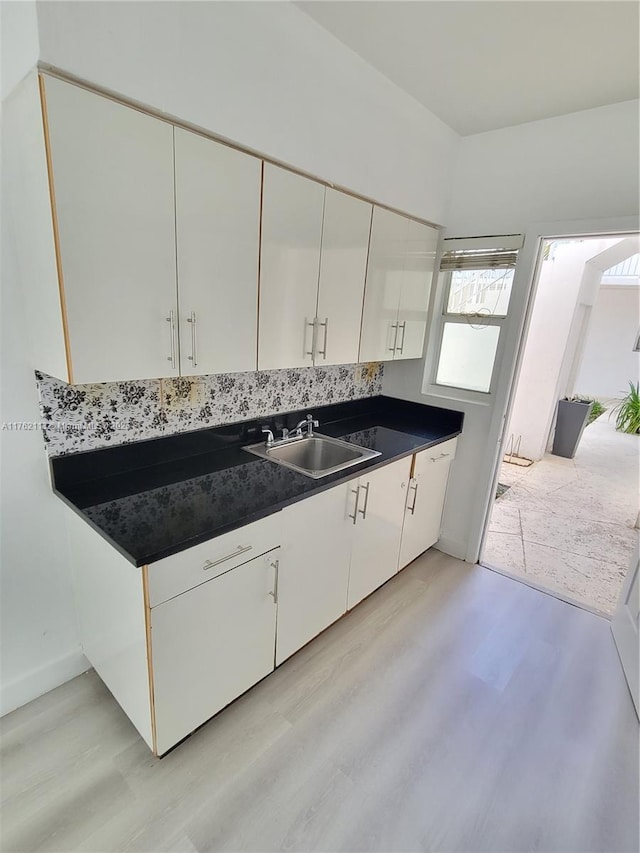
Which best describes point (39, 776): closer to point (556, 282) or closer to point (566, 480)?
point (566, 480)

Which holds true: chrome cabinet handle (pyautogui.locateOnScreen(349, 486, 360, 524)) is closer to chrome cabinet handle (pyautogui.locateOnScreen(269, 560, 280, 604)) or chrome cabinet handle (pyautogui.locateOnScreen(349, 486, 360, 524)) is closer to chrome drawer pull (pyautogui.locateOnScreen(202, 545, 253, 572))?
chrome cabinet handle (pyautogui.locateOnScreen(269, 560, 280, 604))

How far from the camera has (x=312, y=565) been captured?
5.68ft

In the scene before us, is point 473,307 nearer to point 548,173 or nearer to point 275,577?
point 548,173

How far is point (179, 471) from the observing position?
66.6 inches

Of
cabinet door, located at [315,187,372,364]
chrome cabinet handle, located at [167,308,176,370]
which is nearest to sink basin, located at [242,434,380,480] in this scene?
cabinet door, located at [315,187,372,364]

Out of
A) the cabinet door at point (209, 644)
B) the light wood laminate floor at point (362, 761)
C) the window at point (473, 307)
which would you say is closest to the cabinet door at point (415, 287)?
the window at point (473, 307)

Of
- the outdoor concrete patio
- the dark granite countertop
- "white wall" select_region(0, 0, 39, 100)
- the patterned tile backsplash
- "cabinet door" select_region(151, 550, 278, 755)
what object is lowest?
the outdoor concrete patio

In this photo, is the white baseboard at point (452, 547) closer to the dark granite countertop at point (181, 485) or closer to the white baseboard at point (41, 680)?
the dark granite countertop at point (181, 485)

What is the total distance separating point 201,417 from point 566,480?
4.17 metres

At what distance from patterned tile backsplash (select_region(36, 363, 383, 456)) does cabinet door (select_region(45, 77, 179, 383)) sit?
1.12 ft

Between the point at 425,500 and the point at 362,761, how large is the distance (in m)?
1.36

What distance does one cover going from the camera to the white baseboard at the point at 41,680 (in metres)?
1.55

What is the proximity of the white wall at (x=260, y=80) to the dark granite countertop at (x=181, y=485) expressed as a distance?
1170 millimetres

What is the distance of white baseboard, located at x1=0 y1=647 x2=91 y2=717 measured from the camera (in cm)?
155
